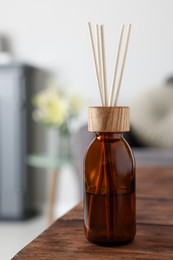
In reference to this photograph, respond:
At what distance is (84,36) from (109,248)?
231cm

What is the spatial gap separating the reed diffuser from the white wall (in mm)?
2122

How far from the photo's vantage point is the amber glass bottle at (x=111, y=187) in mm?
551

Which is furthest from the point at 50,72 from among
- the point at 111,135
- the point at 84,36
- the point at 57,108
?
the point at 111,135

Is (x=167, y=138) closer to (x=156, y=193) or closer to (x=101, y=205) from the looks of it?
(x=156, y=193)

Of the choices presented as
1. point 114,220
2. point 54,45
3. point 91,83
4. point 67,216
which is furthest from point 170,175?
point 54,45

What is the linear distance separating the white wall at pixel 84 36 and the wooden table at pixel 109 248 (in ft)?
6.29

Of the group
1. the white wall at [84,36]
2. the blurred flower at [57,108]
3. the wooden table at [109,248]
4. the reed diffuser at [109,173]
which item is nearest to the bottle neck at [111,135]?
the reed diffuser at [109,173]

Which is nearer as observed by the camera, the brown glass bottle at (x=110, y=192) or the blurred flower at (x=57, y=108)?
the brown glass bottle at (x=110, y=192)

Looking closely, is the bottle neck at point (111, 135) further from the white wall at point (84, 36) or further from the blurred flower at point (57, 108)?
the white wall at point (84, 36)

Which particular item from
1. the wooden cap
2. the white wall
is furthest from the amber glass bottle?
the white wall

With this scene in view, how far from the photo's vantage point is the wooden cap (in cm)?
54

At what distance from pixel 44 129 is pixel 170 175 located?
172 centimetres

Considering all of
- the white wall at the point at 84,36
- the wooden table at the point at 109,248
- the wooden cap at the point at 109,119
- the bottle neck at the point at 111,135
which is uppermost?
the white wall at the point at 84,36

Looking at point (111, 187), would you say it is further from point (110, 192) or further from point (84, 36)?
point (84, 36)
